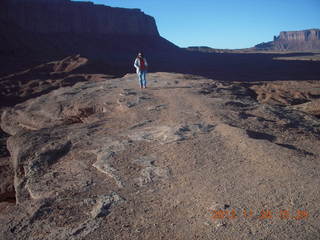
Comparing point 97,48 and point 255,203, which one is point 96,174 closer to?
point 255,203

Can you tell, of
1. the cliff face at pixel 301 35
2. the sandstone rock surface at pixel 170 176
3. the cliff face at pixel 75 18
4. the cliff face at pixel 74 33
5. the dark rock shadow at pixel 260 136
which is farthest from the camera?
the cliff face at pixel 301 35

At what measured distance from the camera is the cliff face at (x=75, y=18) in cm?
4959

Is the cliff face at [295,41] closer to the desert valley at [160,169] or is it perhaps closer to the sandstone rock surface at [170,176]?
the desert valley at [160,169]

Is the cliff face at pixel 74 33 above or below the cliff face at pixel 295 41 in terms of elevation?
above

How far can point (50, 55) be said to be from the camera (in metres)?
34.1

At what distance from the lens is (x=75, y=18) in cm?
5800

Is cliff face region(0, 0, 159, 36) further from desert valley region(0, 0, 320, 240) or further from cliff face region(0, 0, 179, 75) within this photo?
desert valley region(0, 0, 320, 240)

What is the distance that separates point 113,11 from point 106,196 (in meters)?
65.3

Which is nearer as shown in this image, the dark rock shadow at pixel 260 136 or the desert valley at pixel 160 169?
the desert valley at pixel 160 169

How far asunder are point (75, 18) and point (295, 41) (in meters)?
101

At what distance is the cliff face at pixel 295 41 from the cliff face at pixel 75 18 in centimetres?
7405

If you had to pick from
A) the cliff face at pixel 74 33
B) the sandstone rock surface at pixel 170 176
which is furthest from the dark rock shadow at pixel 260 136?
the cliff face at pixel 74 33

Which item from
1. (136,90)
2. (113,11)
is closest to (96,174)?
(136,90)

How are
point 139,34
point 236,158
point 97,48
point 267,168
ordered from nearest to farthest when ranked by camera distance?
point 267,168 → point 236,158 → point 97,48 → point 139,34
